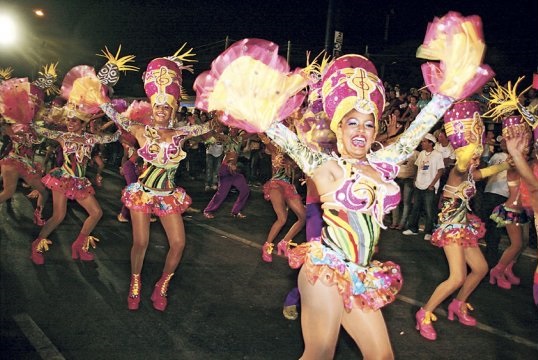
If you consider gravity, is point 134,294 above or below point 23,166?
below

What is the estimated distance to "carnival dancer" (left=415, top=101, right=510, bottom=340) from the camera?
15.4 feet

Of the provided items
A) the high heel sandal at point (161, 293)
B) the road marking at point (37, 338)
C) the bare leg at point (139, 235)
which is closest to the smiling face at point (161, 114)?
the bare leg at point (139, 235)

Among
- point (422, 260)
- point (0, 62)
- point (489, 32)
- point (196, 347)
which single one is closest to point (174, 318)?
point (196, 347)

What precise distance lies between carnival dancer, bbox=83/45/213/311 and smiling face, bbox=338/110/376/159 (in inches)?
97.2

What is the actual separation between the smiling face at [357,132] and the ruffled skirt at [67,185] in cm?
452

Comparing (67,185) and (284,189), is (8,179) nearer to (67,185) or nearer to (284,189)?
(67,185)

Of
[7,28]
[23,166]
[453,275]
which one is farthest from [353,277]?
[7,28]

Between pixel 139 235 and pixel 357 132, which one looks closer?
pixel 357 132

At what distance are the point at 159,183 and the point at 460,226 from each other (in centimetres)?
323

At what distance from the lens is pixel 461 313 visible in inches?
200

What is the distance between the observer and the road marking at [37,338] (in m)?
3.79

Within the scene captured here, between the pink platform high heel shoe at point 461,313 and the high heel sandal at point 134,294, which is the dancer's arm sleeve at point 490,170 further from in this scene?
the high heel sandal at point 134,294

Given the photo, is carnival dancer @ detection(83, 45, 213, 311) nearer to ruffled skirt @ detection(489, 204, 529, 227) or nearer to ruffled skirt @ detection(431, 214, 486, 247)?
ruffled skirt @ detection(431, 214, 486, 247)

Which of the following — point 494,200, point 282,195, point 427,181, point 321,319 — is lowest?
point 321,319
